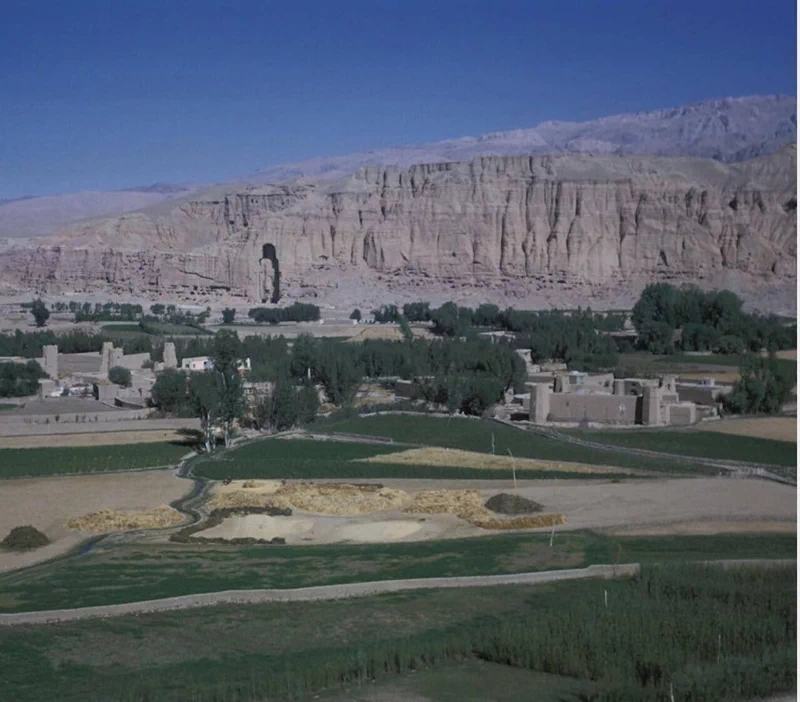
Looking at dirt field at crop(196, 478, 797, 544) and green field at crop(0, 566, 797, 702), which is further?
dirt field at crop(196, 478, 797, 544)

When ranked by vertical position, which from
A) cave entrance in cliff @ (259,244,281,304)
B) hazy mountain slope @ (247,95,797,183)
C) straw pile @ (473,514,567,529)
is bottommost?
straw pile @ (473,514,567,529)

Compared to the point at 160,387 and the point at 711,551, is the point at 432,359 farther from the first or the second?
the point at 711,551

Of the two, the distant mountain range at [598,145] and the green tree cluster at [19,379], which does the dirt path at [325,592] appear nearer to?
the green tree cluster at [19,379]

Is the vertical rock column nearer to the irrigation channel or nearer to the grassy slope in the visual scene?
the grassy slope

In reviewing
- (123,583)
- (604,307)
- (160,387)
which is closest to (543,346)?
(160,387)

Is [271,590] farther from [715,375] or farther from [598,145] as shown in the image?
[598,145]

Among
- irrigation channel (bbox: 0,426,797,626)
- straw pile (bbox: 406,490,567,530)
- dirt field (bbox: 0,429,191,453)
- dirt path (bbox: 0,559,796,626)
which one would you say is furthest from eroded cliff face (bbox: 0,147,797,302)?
dirt path (bbox: 0,559,796,626)

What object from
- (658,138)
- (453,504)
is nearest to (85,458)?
(453,504)
